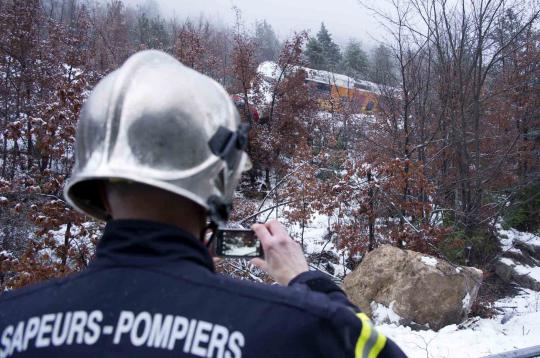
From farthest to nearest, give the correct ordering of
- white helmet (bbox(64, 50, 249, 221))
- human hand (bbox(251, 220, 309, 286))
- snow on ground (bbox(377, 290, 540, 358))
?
snow on ground (bbox(377, 290, 540, 358)), human hand (bbox(251, 220, 309, 286)), white helmet (bbox(64, 50, 249, 221))

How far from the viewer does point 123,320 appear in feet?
3.33

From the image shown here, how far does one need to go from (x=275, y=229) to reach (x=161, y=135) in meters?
0.55

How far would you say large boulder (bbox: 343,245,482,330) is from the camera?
7.60 meters

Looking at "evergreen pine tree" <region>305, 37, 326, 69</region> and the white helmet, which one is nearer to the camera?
the white helmet

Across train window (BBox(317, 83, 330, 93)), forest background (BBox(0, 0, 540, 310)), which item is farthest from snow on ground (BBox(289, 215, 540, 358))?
train window (BBox(317, 83, 330, 93))

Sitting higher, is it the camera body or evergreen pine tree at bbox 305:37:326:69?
evergreen pine tree at bbox 305:37:326:69

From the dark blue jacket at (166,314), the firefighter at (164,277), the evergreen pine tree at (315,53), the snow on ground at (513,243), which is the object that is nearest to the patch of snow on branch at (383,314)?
the snow on ground at (513,243)

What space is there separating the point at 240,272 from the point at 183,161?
743 cm

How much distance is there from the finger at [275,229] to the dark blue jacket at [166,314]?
435 millimetres

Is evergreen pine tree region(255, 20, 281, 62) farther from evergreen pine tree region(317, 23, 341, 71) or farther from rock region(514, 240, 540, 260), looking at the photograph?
rock region(514, 240, 540, 260)

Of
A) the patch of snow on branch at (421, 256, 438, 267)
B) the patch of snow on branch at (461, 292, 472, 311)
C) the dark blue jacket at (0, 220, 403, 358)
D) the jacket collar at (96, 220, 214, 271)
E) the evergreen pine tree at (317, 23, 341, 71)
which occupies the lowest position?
the patch of snow on branch at (461, 292, 472, 311)

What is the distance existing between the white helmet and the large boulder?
708cm

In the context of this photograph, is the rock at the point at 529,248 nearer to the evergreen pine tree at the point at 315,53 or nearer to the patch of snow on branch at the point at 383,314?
the patch of snow on branch at the point at 383,314

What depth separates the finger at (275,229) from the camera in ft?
5.01
